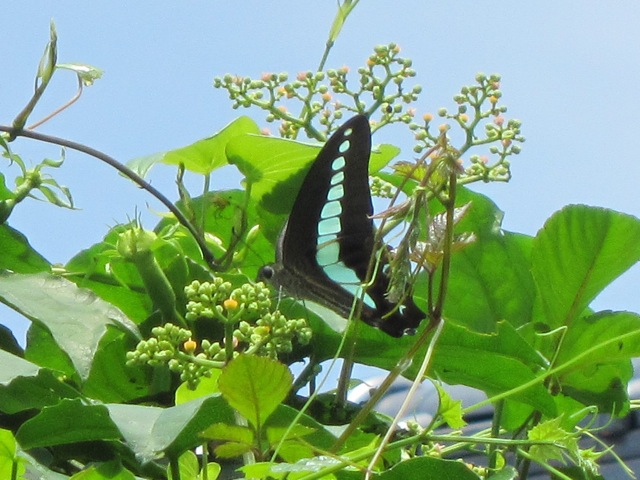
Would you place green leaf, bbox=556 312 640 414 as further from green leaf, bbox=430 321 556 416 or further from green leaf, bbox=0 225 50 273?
green leaf, bbox=0 225 50 273

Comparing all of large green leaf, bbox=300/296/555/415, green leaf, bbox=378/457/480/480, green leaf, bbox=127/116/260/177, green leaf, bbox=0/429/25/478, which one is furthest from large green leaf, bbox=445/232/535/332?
green leaf, bbox=0/429/25/478

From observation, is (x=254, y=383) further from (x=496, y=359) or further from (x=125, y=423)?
(x=496, y=359)

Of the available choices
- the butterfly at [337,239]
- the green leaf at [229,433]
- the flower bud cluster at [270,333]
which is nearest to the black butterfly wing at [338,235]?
the butterfly at [337,239]

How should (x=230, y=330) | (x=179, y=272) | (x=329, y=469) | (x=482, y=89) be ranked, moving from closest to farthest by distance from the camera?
1. (x=329, y=469)
2. (x=230, y=330)
3. (x=179, y=272)
4. (x=482, y=89)

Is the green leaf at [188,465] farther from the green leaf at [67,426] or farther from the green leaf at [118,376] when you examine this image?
the green leaf at [118,376]

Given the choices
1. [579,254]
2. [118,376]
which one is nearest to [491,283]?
[579,254]

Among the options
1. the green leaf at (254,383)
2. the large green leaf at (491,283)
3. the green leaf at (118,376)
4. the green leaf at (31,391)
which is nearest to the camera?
the green leaf at (254,383)

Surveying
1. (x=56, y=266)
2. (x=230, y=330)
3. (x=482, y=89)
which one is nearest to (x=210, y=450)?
(x=230, y=330)

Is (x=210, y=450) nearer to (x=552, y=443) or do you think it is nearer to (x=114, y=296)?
(x=114, y=296)
